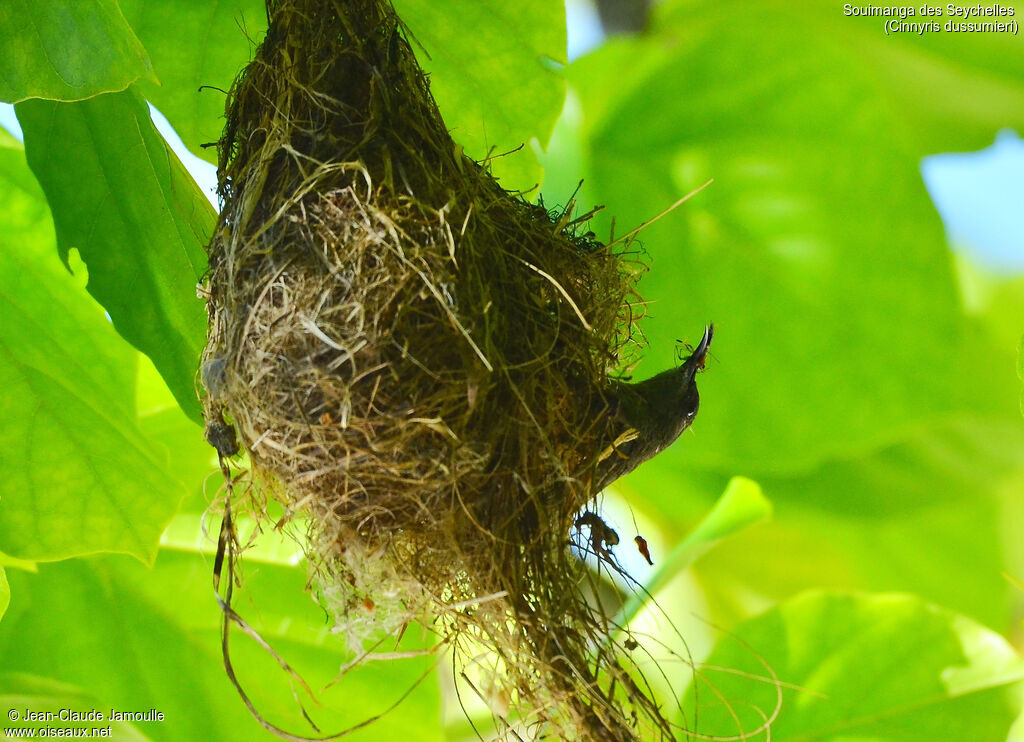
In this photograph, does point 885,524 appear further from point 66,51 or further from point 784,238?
point 66,51

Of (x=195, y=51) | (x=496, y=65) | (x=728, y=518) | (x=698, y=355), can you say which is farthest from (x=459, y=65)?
(x=728, y=518)

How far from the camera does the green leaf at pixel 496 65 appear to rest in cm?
68

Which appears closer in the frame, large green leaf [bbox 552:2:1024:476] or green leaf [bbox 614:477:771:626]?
green leaf [bbox 614:477:771:626]

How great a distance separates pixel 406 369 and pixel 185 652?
0.58 meters

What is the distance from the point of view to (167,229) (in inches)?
24.5

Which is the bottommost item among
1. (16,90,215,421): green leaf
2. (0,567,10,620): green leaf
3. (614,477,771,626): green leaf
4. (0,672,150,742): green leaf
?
(0,672,150,742): green leaf

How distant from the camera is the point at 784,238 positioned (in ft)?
3.25

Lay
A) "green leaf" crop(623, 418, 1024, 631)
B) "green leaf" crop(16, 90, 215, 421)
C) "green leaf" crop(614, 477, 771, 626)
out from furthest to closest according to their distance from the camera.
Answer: "green leaf" crop(623, 418, 1024, 631)
"green leaf" crop(614, 477, 771, 626)
"green leaf" crop(16, 90, 215, 421)

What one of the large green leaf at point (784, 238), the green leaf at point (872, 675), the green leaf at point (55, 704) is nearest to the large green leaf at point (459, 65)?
the large green leaf at point (784, 238)

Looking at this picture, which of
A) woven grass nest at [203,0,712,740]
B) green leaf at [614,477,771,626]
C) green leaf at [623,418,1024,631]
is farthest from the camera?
green leaf at [623,418,1024,631]

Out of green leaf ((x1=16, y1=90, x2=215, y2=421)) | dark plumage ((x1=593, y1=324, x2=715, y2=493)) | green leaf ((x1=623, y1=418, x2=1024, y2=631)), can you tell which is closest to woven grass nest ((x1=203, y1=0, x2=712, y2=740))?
dark plumage ((x1=593, y1=324, x2=715, y2=493))

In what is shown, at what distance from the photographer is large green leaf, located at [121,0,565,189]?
0.66 m

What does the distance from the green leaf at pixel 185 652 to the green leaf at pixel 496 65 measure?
Answer: 46cm

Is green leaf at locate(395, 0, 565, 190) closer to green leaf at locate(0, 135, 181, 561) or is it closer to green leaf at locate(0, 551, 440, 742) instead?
green leaf at locate(0, 135, 181, 561)
